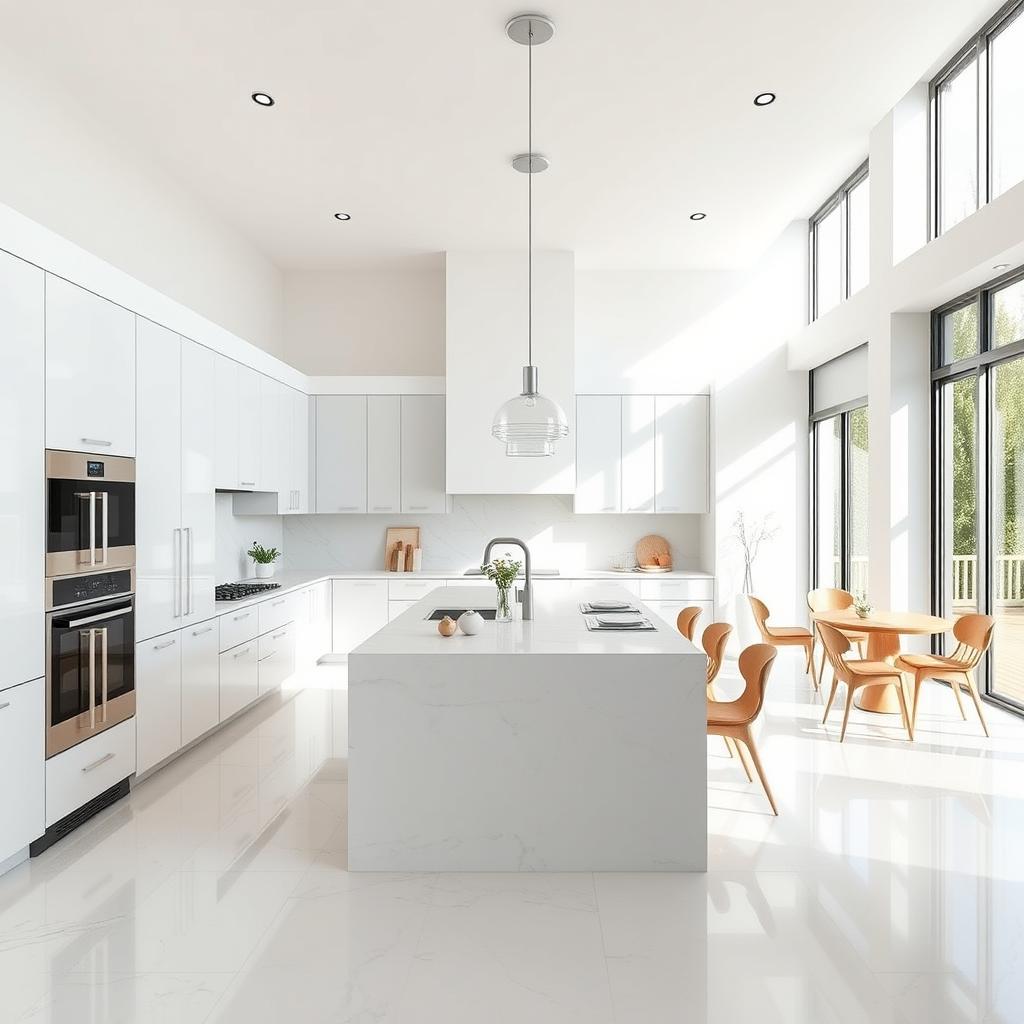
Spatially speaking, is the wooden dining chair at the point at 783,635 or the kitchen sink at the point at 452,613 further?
the wooden dining chair at the point at 783,635

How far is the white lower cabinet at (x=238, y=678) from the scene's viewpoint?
4.67 metres

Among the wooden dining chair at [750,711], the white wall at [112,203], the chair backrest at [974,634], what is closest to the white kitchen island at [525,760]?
the wooden dining chair at [750,711]

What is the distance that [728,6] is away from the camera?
3457 mm

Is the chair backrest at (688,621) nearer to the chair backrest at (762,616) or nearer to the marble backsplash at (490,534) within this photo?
the chair backrest at (762,616)

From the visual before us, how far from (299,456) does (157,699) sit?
9.99 ft

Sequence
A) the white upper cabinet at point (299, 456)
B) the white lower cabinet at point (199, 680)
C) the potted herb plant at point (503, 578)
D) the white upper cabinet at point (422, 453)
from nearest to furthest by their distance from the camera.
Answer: the potted herb plant at point (503, 578), the white lower cabinet at point (199, 680), the white upper cabinet at point (299, 456), the white upper cabinet at point (422, 453)

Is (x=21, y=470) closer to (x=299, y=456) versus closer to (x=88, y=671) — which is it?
(x=88, y=671)

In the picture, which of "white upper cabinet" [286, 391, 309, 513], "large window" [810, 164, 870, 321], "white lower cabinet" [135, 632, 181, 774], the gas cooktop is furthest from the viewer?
"white upper cabinet" [286, 391, 309, 513]

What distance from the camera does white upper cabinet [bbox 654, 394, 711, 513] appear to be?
22.8 ft

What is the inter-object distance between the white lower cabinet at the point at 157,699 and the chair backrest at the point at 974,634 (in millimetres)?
4346

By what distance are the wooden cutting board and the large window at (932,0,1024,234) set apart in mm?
3290

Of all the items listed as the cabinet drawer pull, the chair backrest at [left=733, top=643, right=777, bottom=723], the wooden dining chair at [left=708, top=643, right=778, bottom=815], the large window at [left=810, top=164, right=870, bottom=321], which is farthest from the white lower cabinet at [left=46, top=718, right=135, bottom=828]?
the large window at [left=810, top=164, right=870, bottom=321]

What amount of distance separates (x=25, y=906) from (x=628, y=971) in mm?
1996

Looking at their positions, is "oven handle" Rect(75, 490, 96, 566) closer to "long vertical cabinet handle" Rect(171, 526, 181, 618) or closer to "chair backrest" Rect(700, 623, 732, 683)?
"long vertical cabinet handle" Rect(171, 526, 181, 618)
